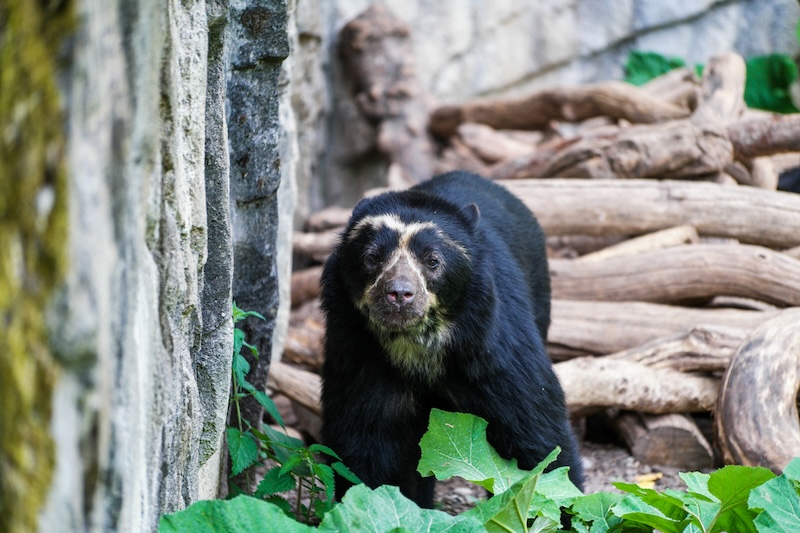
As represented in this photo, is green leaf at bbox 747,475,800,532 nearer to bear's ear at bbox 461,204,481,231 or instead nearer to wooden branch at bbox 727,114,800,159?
bear's ear at bbox 461,204,481,231

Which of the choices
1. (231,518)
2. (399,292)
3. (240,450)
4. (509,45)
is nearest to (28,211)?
(231,518)

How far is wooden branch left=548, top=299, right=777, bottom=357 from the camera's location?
5.61m

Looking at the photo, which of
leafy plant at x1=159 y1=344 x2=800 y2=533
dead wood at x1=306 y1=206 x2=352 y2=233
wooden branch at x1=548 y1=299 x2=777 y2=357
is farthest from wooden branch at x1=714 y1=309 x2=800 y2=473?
dead wood at x1=306 y1=206 x2=352 y2=233

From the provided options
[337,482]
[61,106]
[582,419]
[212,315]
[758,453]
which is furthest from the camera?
[582,419]

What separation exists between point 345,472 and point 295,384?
1680 mm

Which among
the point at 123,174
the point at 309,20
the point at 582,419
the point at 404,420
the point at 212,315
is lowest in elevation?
the point at 582,419

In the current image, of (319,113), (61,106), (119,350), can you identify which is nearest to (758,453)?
(119,350)

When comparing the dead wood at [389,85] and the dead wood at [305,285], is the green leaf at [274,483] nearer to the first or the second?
the dead wood at [305,285]

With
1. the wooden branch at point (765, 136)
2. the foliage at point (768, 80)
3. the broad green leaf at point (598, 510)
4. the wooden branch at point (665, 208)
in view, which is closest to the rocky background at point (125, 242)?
the broad green leaf at point (598, 510)

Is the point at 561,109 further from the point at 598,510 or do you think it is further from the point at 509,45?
the point at 598,510

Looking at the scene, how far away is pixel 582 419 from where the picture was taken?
17.7ft

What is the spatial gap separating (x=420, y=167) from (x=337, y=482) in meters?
5.93

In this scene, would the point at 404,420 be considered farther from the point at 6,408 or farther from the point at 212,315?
the point at 6,408

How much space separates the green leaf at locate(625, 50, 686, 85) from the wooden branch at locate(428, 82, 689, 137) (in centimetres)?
353
